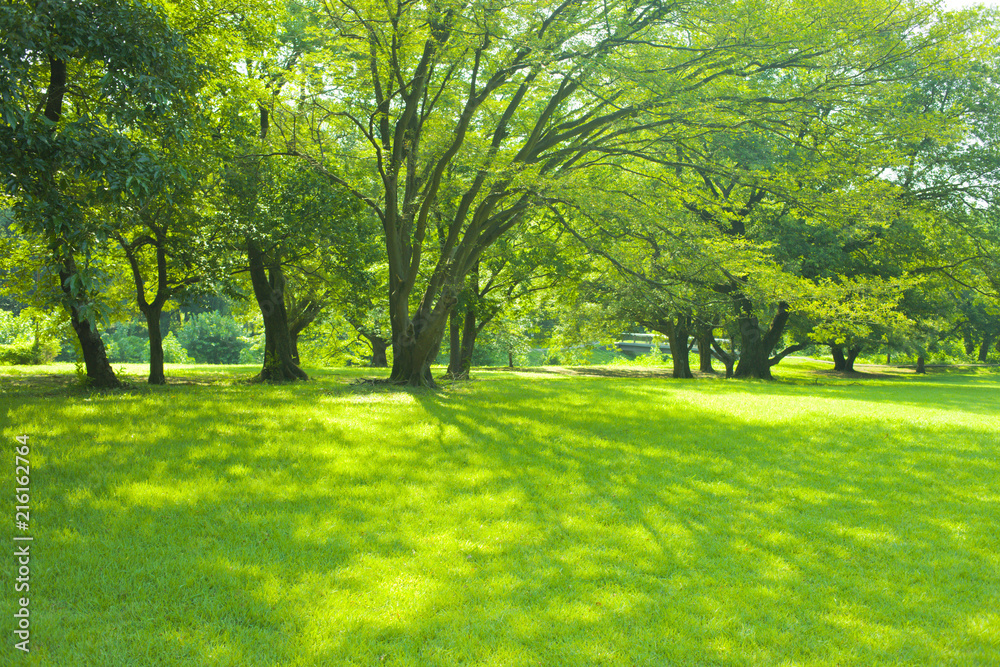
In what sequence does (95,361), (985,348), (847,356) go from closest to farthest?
1. (95,361)
2. (847,356)
3. (985,348)

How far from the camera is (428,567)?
4793mm

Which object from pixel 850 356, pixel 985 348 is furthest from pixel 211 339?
pixel 985 348

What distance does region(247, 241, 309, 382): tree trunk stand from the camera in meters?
18.1

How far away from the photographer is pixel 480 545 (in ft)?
17.4

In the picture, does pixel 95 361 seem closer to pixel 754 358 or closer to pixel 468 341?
pixel 468 341

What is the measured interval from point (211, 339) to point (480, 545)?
56891 millimetres

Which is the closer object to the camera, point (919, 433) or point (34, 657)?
point (34, 657)

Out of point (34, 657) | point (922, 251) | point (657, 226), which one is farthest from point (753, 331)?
point (34, 657)

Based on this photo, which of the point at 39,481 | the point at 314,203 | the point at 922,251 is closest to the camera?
Answer: the point at 39,481

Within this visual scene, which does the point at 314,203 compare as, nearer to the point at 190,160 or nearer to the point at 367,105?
the point at 367,105

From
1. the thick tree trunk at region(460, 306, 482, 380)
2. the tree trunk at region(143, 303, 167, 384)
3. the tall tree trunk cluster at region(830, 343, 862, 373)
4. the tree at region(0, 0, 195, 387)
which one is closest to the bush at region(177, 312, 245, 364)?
the thick tree trunk at region(460, 306, 482, 380)

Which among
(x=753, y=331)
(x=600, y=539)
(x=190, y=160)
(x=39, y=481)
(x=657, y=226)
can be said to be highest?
(x=190, y=160)

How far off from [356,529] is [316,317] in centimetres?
2111

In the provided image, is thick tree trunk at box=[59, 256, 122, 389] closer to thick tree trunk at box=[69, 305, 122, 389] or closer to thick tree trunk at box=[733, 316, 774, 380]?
thick tree trunk at box=[69, 305, 122, 389]
